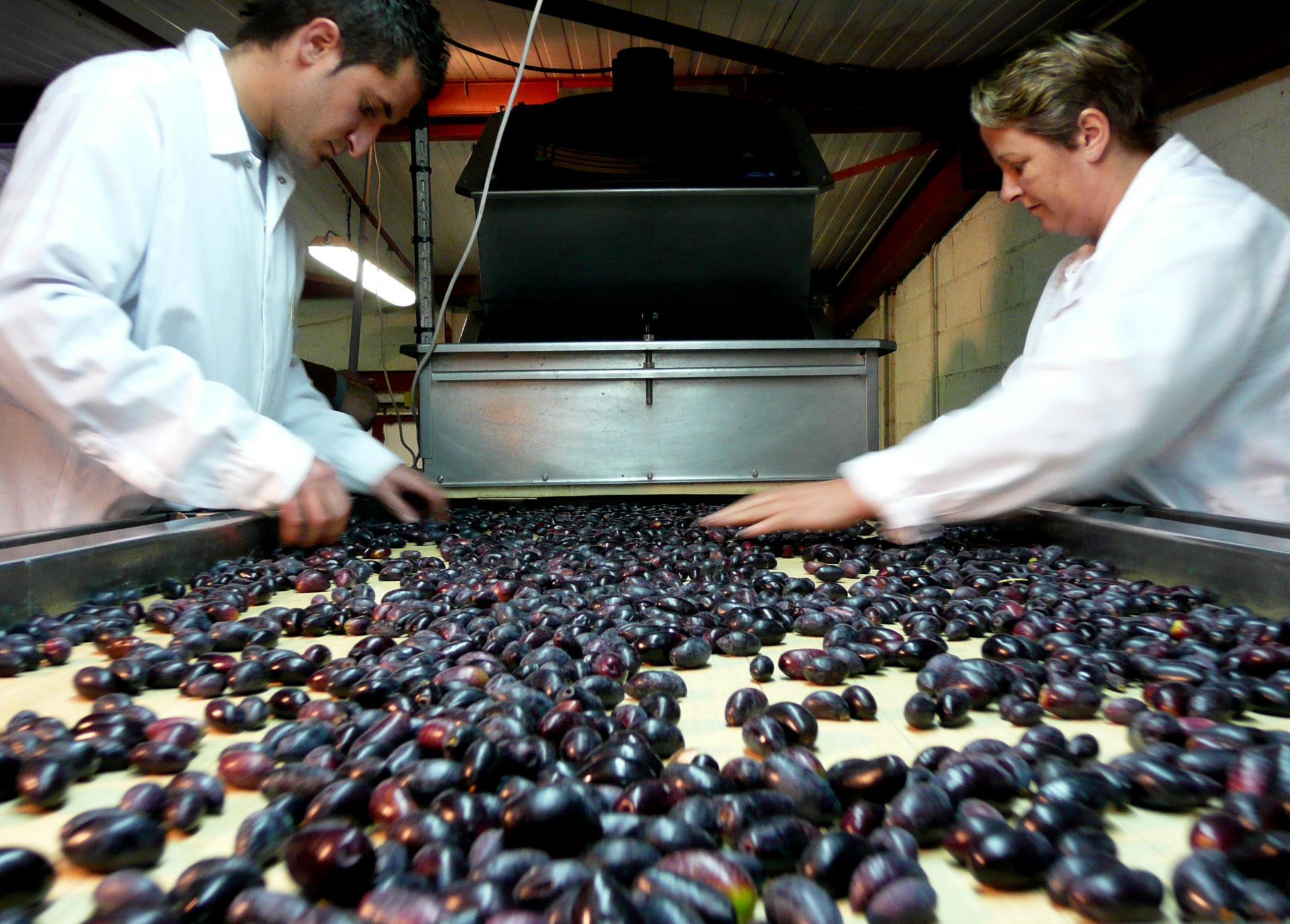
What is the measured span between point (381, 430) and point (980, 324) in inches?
324

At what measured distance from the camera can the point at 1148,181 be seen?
1.51 meters

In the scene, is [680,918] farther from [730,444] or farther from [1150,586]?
[730,444]

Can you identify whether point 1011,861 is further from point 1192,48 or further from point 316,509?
point 1192,48

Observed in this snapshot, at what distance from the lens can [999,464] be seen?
132cm

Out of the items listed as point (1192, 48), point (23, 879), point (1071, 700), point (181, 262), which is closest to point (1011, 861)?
point (1071, 700)

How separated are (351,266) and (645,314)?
3.94 meters

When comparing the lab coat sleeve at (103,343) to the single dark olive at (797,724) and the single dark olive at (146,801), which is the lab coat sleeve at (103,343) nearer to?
the single dark olive at (146,801)

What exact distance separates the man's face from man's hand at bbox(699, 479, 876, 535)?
1078 mm

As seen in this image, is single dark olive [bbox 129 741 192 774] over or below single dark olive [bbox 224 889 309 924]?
below

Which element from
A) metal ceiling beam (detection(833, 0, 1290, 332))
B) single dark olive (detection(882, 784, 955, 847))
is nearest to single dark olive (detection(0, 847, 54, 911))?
single dark olive (detection(882, 784, 955, 847))

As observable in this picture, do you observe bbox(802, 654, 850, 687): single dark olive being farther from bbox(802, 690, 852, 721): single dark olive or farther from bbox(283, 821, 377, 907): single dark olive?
bbox(283, 821, 377, 907): single dark olive

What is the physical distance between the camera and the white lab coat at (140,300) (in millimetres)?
1248

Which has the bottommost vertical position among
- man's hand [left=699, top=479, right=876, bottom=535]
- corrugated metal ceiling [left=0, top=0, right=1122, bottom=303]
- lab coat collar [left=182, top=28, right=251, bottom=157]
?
man's hand [left=699, top=479, right=876, bottom=535]

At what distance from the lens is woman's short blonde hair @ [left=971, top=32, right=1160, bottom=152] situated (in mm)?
1540
